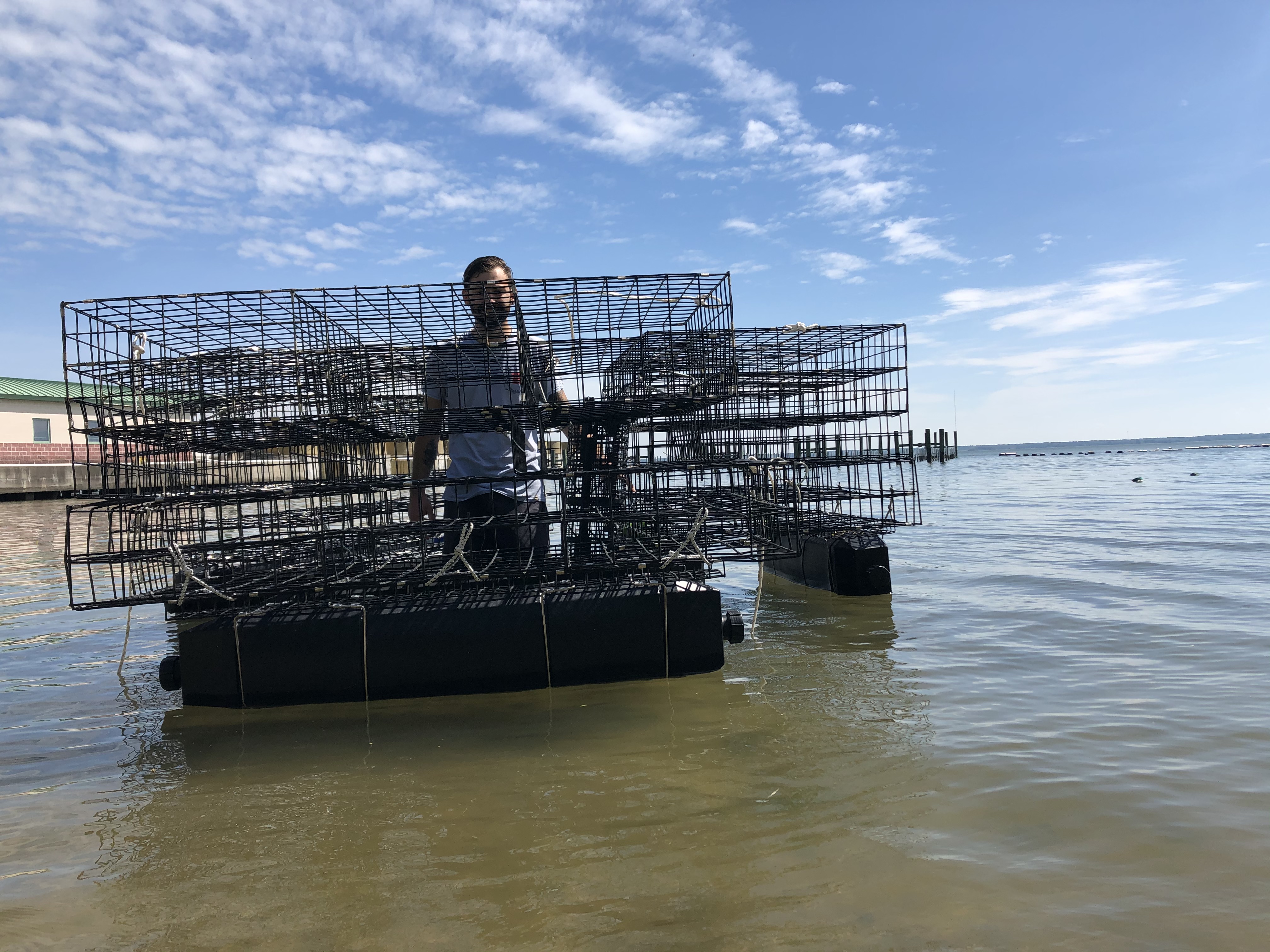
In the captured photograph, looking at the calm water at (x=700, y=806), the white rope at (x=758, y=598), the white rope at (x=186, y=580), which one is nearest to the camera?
the calm water at (x=700, y=806)

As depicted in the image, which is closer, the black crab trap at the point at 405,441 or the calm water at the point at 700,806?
the calm water at the point at 700,806

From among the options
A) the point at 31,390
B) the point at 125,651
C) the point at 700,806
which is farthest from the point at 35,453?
the point at 700,806

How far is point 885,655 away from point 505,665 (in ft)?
10.0

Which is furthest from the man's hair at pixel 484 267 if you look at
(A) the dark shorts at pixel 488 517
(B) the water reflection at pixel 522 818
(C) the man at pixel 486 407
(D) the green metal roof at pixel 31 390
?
(D) the green metal roof at pixel 31 390

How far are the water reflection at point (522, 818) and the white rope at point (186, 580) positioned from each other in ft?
2.74

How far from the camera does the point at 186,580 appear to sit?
169 inches

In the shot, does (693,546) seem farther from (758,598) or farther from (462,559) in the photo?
(462,559)

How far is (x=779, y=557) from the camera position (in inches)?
201

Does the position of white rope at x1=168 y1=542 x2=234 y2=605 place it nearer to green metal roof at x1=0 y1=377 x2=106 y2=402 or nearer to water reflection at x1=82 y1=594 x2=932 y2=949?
water reflection at x1=82 y1=594 x2=932 y2=949

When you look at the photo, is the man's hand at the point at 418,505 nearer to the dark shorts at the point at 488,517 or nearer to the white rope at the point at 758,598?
the dark shorts at the point at 488,517

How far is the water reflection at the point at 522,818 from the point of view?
8.16 feet

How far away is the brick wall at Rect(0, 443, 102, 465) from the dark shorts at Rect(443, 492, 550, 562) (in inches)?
1281

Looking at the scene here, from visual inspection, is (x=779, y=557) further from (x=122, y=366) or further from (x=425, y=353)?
(x=122, y=366)

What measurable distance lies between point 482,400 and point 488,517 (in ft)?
2.57
